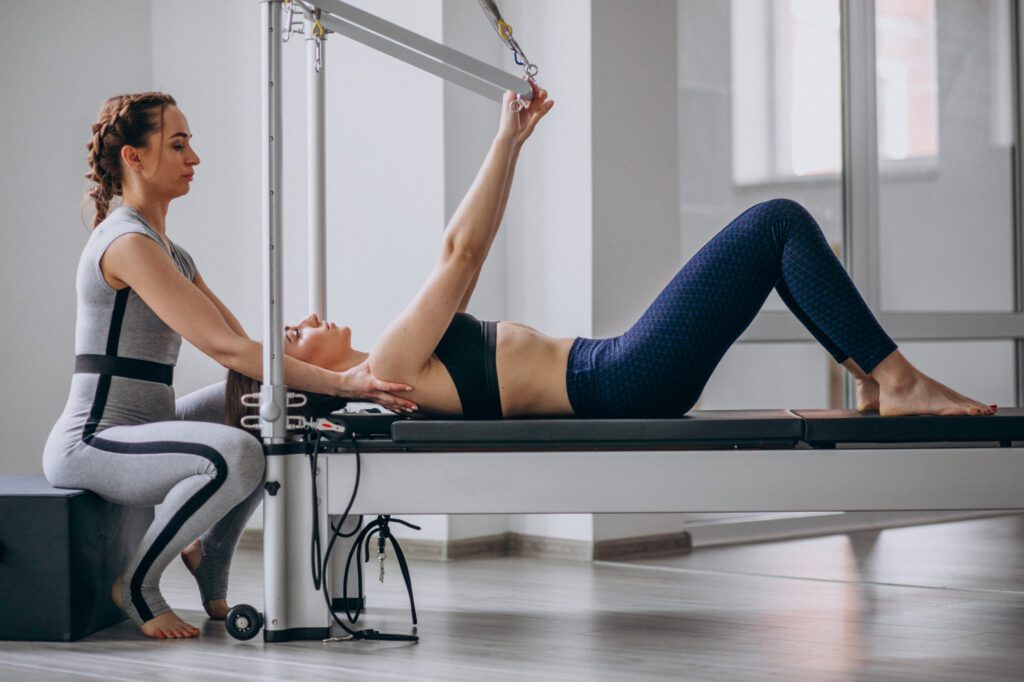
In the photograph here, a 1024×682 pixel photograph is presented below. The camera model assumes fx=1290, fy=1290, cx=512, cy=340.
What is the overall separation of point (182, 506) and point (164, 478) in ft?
0.22

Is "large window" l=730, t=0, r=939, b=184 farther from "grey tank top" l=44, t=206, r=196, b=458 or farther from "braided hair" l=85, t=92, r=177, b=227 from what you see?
"grey tank top" l=44, t=206, r=196, b=458

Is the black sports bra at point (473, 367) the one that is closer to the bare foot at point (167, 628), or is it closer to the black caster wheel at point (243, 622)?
the black caster wheel at point (243, 622)

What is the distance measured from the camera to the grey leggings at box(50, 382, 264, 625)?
237 centimetres

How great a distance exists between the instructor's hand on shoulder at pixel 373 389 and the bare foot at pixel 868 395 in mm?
897

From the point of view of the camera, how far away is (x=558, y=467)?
233cm

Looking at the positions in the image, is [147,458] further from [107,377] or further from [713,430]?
[713,430]

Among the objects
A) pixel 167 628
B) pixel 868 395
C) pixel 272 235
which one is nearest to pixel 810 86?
pixel 868 395

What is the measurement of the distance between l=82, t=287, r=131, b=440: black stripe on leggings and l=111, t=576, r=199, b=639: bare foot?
307 millimetres

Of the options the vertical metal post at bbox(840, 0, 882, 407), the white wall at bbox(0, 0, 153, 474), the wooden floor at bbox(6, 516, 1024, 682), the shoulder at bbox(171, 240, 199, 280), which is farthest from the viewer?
the vertical metal post at bbox(840, 0, 882, 407)

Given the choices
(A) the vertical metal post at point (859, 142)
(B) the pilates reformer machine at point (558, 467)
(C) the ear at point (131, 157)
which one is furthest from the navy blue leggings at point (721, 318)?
(A) the vertical metal post at point (859, 142)

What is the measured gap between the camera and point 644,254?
3.77 m

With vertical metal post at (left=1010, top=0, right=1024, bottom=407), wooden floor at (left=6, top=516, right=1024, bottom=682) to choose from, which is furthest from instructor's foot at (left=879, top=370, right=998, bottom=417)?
vertical metal post at (left=1010, top=0, right=1024, bottom=407)

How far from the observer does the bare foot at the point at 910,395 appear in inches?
92.3

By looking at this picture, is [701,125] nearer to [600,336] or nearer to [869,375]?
[600,336]
